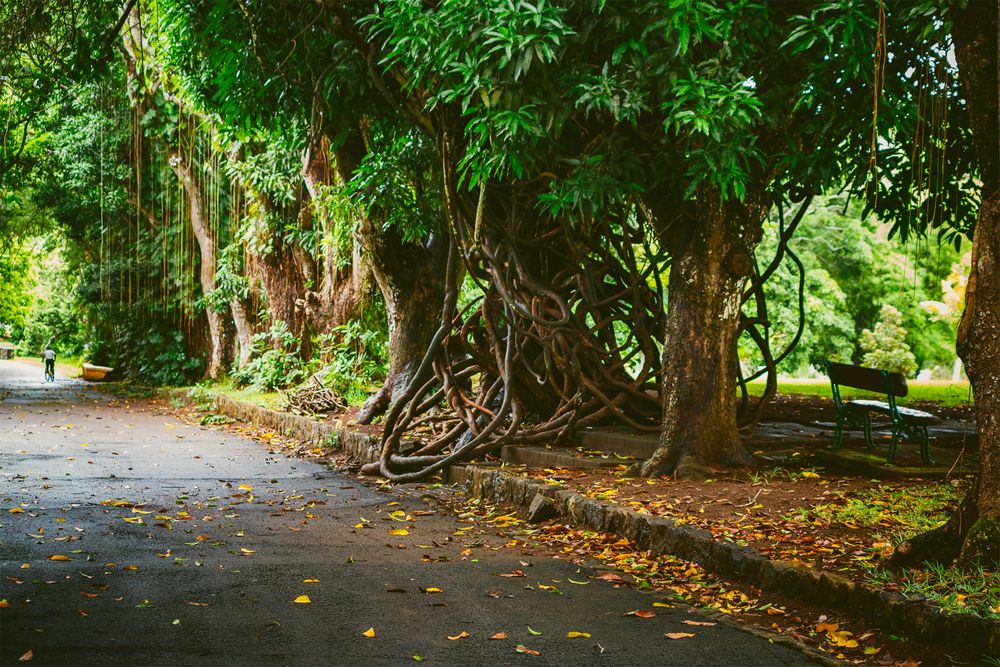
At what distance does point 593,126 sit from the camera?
29.9ft

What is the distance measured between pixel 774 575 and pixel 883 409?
401 centimetres

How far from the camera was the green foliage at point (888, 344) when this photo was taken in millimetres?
28422

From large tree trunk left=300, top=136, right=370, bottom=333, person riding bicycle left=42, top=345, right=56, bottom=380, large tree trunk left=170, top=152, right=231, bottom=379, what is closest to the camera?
large tree trunk left=300, top=136, right=370, bottom=333

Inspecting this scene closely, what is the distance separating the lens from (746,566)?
5590mm

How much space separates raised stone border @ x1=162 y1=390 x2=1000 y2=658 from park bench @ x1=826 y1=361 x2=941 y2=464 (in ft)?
9.43

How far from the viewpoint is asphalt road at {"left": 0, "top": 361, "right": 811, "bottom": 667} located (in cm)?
438

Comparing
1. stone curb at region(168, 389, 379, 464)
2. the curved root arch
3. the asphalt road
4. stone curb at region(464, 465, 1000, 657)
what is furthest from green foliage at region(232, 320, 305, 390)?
stone curb at region(464, 465, 1000, 657)

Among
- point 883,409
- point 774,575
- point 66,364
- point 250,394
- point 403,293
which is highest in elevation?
point 403,293

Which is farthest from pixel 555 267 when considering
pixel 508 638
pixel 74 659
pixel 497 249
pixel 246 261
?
pixel 246 261

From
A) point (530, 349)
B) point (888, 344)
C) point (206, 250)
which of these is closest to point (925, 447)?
point (530, 349)

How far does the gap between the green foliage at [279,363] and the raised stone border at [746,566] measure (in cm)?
944

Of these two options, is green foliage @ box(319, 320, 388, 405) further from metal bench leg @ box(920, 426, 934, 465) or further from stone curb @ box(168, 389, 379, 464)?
metal bench leg @ box(920, 426, 934, 465)

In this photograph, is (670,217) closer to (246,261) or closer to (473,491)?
(473,491)

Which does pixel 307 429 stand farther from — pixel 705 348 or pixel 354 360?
pixel 705 348
